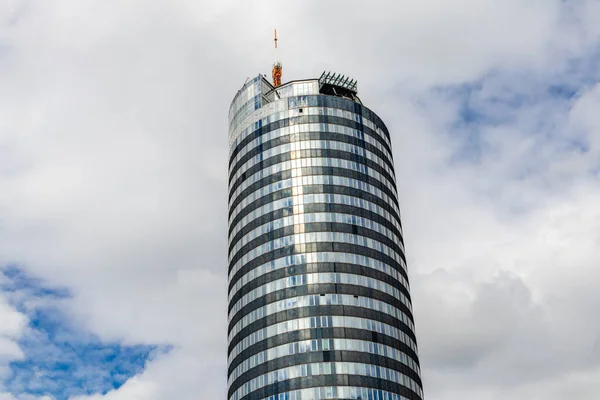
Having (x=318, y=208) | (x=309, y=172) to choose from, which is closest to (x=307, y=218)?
(x=318, y=208)

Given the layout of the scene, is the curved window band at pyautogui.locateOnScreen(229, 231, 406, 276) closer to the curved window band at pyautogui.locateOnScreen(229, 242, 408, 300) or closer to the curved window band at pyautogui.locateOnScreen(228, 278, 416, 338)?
the curved window band at pyautogui.locateOnScreen(229, 242, 408, 300)

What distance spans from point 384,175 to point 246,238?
37140 mm

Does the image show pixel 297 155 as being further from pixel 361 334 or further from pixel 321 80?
pixel 361 334

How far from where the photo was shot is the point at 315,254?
149000 millimetres

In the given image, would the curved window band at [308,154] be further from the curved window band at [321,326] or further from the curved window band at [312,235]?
the curved window band at [321,326]

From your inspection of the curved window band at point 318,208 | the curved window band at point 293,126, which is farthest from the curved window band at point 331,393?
the curved window band at point 293,126

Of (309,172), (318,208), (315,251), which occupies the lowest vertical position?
(315,251)

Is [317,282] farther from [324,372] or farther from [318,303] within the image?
[324,372]

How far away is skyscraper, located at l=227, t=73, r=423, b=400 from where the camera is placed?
140 m

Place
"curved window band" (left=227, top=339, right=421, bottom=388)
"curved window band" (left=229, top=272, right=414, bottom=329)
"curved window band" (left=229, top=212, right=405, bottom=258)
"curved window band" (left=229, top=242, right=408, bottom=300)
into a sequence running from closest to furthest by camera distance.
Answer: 1. "curved window band" (left=227, top=339, right=421, bottom=388)
2. "curved window band" (left=229, top=272, right=414, bottom=329)
3. "curved window band" (left=229, top=242, right=408, bottom=300)
4. "curved window band" (left=229, top=212, right=405, bottom=258)

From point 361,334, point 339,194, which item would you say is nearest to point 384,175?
point 339,194

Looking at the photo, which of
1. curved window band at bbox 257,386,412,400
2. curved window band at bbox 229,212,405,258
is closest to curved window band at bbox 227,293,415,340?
curved window band at bbox 229,212,405,258

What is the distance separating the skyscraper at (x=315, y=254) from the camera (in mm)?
139875

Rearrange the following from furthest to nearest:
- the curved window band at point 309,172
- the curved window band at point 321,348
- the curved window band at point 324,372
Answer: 1. the curved window band at point 309,172
2. the curved window band at point 321,348
3. the curved window band at point 324,372
